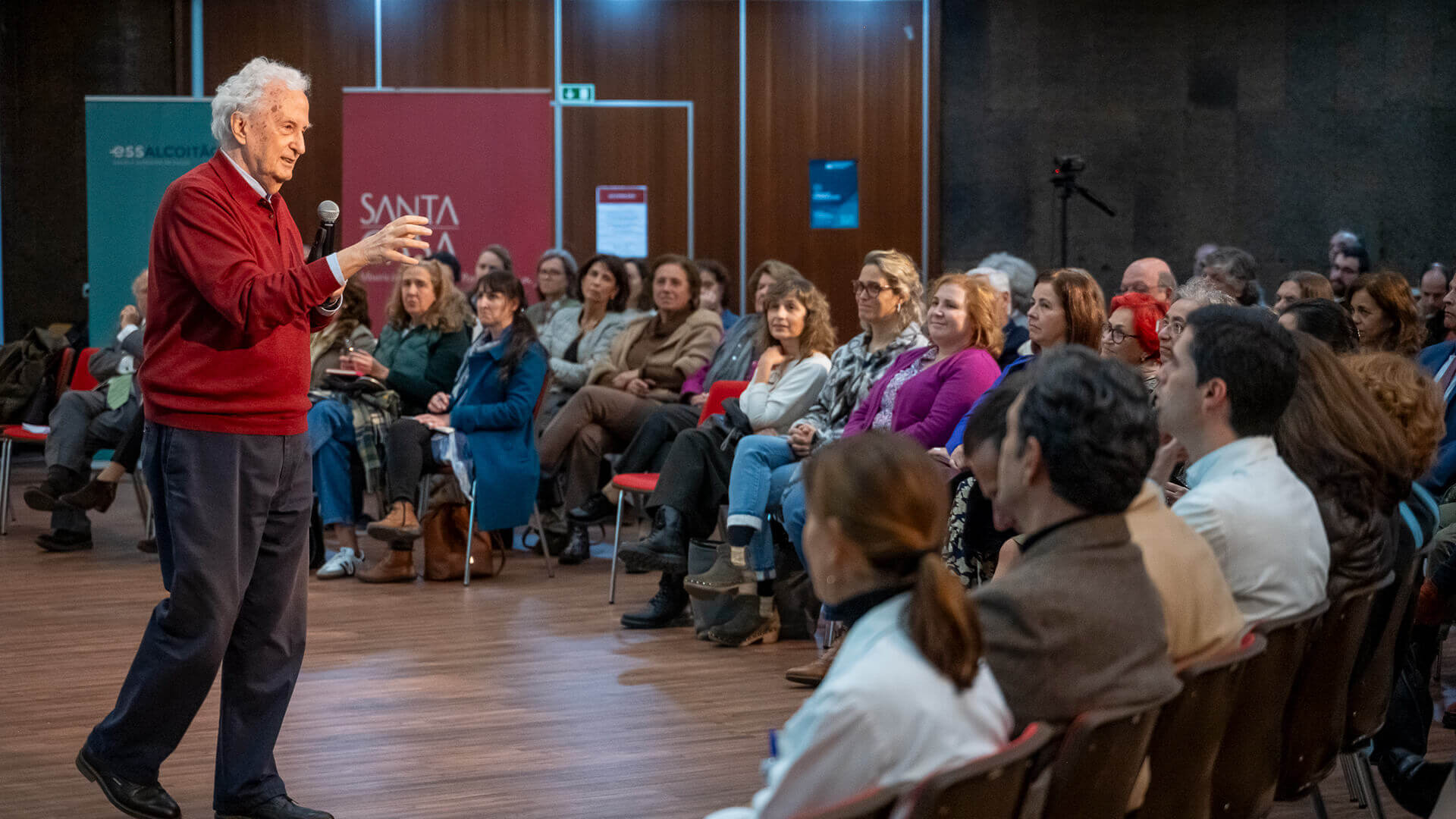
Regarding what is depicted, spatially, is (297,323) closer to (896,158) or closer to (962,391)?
(962,391)

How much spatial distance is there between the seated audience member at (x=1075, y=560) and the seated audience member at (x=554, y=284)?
233 inches

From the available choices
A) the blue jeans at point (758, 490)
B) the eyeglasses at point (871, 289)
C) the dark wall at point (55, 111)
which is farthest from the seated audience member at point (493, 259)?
the blue jeans at point (758, 490)

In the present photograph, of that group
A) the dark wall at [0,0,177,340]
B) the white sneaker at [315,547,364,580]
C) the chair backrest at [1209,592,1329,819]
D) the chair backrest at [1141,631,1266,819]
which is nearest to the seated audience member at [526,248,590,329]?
the white sneaker at [315,547,364,580]

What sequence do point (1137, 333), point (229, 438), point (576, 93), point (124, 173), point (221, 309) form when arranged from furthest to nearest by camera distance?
point (576, 93)
point (124, 173)
point (1137, 333)
point (229, 438)
point (221, 309)

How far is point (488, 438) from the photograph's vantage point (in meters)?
5.55

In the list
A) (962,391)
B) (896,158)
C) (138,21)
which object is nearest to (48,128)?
(138,21)

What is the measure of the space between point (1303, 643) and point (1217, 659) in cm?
39

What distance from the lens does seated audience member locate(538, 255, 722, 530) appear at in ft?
20.1

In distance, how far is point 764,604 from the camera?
459cm

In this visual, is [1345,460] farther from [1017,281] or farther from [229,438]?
[1017,281]

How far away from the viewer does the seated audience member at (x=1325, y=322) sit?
11.4 feet

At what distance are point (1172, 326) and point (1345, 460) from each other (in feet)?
4.57

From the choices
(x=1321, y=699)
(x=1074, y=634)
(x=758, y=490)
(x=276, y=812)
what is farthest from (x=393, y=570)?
(x=1074, y=634)

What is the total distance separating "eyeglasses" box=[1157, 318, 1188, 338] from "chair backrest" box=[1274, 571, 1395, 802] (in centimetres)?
143
